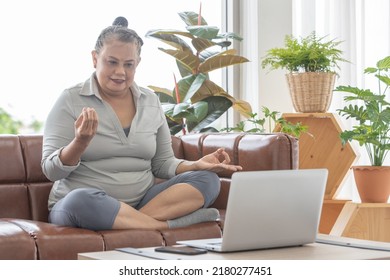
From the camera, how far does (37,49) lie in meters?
4.24

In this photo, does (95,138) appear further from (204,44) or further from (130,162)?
(204,44)

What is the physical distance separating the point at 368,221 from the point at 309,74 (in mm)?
803

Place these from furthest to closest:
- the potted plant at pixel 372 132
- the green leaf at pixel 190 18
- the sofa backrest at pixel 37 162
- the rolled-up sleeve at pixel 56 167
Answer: the green leaf at pixel 190 18
the potted plant at pixel 372 132
the sofa backrest at pixel 37 162
the rolled-up sleeve at pixel 56 167

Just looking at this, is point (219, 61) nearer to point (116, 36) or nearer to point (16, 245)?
point (116, 36)

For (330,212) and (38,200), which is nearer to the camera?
(38,200)

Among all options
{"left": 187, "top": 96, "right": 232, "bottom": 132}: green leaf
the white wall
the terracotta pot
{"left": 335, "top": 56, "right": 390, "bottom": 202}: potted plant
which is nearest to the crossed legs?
{"left": 187, "top": 96, "right": 232, "bottom": 132}: green leaf

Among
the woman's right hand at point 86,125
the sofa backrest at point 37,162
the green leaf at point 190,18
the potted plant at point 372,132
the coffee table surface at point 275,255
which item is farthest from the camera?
the green leaf at point 190,18

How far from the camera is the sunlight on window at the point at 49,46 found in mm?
4164

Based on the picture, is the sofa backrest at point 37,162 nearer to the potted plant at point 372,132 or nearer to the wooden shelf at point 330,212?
the potted plant at point 372,132

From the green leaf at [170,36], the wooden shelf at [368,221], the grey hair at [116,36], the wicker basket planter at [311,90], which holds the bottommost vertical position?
the wooden shelf at [368,221]

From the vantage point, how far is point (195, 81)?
4.13m

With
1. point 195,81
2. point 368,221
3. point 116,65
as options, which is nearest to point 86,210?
point 116,65

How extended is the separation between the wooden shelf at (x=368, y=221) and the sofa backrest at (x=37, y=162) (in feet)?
3.03

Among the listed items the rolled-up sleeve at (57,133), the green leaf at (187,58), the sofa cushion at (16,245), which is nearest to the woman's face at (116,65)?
the rolled-up sleeve at (57,133)
